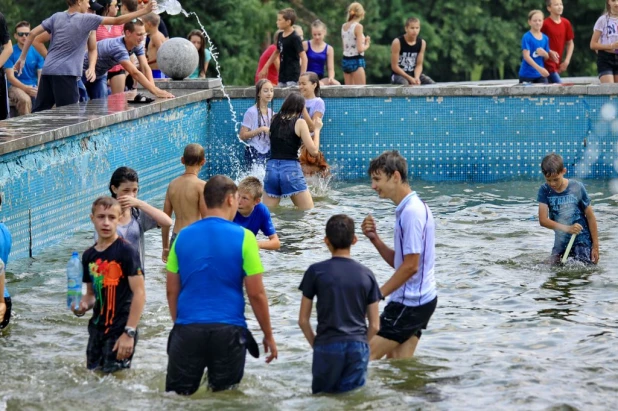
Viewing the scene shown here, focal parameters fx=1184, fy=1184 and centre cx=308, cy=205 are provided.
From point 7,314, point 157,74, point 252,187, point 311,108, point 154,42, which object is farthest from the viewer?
point 157,74

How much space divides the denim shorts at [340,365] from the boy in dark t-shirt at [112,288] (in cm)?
116

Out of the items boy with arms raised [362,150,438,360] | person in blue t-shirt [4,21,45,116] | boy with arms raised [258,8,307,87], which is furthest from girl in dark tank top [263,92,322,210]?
boy with arms raised [362,150,438,360]

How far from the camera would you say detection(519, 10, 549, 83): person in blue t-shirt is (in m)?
18.7

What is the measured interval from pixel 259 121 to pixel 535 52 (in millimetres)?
5756

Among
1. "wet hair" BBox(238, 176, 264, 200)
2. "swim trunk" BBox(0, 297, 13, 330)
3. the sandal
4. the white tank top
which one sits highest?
the white tank top

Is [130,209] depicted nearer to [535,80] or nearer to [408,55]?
[408,55]

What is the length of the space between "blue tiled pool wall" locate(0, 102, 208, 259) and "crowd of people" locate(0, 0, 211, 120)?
66 centimetres

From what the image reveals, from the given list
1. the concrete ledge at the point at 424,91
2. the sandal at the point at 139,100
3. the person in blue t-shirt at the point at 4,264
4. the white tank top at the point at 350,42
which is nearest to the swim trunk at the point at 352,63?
the white tank top at the point at 350,42

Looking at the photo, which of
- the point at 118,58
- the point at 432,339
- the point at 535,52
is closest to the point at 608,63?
the point at 535,52

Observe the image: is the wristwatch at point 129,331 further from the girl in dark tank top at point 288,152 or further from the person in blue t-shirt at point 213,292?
the girl in dark tank top at point 288,152

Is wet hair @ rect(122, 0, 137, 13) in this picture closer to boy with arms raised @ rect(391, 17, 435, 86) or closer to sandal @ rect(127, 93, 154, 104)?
sandal @ rect(127, 93, 154, 104)

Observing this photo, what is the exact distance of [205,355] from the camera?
22.6 feet

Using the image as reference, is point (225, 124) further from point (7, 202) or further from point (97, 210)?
point (97, 210)

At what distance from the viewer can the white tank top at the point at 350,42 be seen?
19.2 m
